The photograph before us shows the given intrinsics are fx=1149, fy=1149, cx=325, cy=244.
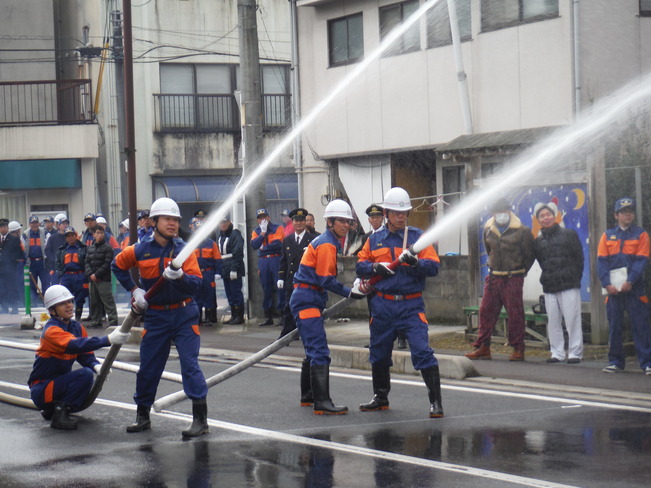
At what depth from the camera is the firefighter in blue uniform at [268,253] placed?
19266mm

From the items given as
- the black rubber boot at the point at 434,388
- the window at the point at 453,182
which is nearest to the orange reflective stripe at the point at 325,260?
the black rubber boot at the point at 434,388

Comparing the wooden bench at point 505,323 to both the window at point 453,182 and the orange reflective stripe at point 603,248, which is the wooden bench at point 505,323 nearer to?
the orange reflective stripe at point 603,248

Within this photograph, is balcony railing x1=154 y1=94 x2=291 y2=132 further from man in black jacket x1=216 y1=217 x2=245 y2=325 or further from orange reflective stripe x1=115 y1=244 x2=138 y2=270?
orange reflective stripe x1=115 y1=244 x2=138 y2=270

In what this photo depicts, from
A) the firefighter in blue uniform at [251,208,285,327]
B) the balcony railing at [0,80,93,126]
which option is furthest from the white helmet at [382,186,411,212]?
the balcony railing at [0,80,93,126]

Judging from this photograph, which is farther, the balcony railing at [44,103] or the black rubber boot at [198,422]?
the balcony railing at [44,103]

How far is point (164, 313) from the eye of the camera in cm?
958

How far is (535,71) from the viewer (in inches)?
730

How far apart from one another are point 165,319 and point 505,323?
22.9 ft

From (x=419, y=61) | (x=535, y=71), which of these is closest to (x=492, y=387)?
(x=535, y=71)

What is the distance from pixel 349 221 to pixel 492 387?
2662 mm

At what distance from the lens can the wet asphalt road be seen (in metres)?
7.75

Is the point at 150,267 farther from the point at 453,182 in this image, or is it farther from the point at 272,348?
the point at 453,182

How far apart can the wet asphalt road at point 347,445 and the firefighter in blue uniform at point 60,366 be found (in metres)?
0.22

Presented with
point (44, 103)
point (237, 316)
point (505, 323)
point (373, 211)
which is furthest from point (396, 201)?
point (44, 103)
